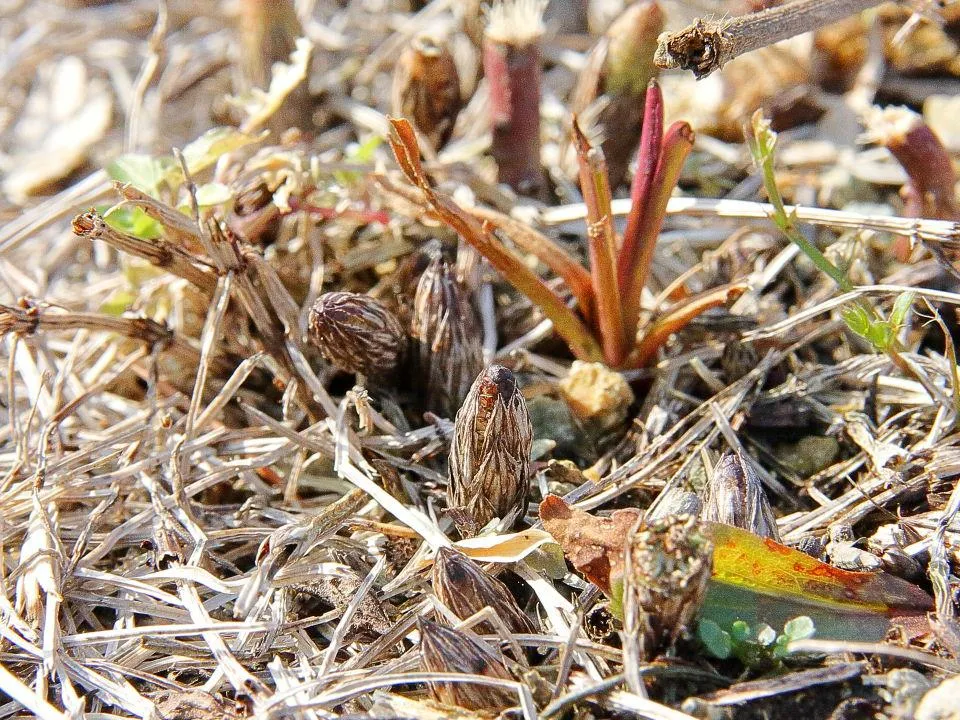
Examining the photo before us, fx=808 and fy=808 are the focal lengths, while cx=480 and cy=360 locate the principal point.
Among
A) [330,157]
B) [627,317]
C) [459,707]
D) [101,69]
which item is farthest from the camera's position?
[101,69]

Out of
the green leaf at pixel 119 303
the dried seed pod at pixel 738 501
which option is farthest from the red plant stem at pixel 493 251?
the green leaf at pixel 119 303

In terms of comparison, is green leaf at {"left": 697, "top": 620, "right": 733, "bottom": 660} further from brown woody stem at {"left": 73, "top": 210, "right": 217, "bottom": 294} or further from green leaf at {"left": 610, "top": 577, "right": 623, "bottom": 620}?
brown woody stem at {"left": 73, "top": 210, "right": 217, "bottom": 294}

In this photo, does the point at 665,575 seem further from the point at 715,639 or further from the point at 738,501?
the point at 738,501

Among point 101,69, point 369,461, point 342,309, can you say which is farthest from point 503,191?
point 101,69

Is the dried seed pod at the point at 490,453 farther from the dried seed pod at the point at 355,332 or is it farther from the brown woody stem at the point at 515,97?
the brown woody stem at the point at 515,97

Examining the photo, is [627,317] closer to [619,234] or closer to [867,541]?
[619,234]

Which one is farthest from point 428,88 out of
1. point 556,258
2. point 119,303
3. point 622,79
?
point 119,303

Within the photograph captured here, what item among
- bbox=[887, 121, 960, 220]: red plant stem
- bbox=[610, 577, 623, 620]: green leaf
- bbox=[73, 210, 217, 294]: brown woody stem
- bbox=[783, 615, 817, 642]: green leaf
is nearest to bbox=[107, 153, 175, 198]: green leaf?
bbox=[73, 210, 217, 294]: brown woody stem
